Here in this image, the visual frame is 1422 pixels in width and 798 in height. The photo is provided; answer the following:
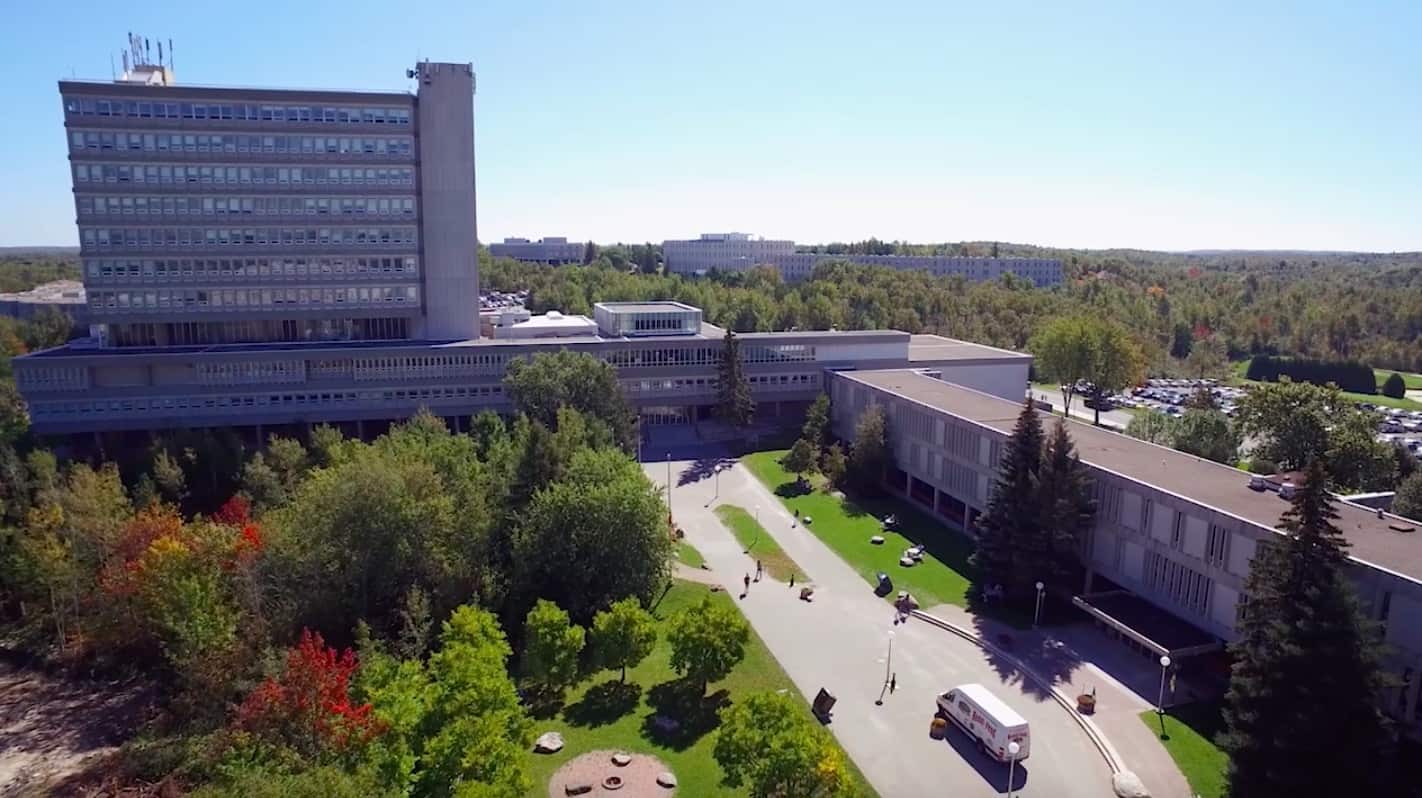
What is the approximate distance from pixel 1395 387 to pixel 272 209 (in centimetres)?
12048

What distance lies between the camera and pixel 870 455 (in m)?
56.5

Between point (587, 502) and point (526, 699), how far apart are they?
26.9ft

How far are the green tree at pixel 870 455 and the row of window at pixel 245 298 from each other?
38.1 meters

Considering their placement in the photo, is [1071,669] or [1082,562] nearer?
[1071,669]

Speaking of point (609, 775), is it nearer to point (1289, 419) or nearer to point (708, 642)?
point (708, 642)

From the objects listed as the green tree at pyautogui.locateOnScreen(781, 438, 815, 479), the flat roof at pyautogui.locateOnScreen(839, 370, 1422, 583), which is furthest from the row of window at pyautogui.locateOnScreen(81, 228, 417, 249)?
the flat roof at pyautogui.locateOnScreen(839, 370, 1422, 583)

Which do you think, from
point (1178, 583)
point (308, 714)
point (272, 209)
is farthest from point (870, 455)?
point (272, 209)

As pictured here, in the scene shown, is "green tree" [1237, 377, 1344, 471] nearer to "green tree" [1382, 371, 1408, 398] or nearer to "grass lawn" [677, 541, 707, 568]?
"grass lawn" [677, 541, 707, 568]

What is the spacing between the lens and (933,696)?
32.6 m

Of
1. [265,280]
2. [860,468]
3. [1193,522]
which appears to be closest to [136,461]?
[265,280]

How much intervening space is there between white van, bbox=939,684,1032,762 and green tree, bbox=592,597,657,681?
11.0 m

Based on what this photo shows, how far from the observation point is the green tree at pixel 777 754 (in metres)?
22.8

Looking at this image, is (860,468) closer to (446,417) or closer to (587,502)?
(587,502)

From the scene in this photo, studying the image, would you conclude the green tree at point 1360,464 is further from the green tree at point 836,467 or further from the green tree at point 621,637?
the green tree at point 621,637
